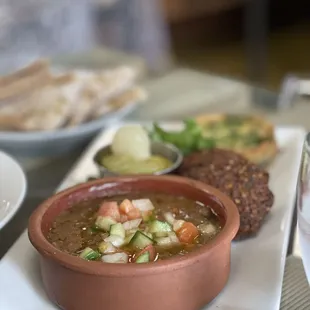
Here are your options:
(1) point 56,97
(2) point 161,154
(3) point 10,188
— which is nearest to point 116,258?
(3) point 10,188

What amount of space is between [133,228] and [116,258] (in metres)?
0.10

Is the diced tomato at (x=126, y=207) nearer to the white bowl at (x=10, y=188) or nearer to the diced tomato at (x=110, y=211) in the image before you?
the diced tomato at (x=110, y=211)

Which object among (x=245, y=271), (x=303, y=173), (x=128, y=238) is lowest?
(x=245, y=271)

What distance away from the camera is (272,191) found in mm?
1310

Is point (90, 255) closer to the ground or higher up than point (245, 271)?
higher up

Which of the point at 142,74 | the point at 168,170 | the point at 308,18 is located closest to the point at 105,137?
the point at 168,170

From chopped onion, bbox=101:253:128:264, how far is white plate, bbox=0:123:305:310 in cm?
13

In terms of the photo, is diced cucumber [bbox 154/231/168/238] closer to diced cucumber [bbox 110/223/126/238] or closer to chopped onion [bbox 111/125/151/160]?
diced cucumber [bbox 110/223/126/238]

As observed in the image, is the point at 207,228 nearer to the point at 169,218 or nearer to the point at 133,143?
the point at 169,218

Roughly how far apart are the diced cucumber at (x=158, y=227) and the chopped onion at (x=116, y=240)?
54 mm

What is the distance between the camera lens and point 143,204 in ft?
3.69

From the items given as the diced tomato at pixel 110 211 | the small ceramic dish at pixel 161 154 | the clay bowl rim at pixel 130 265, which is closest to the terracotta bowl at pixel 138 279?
the clay bowl rim at pixel 130 265

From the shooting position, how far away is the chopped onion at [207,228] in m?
1.04

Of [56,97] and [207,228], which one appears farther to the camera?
[56,97]
